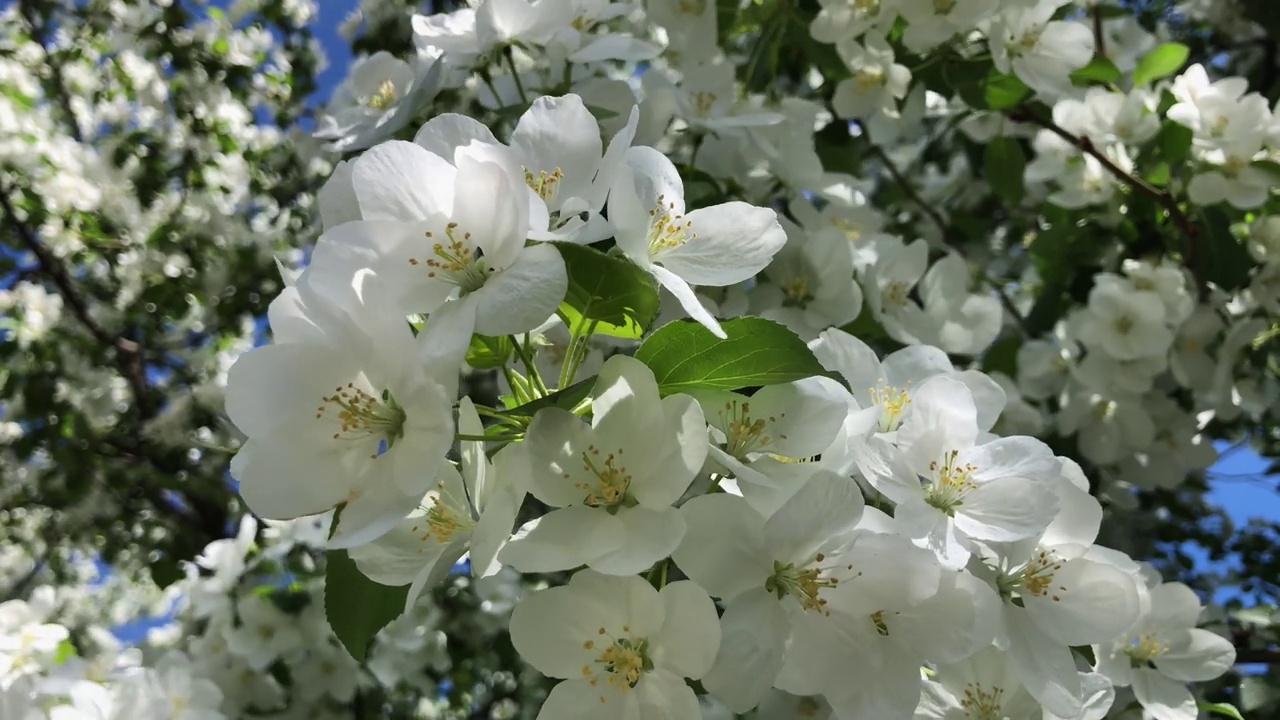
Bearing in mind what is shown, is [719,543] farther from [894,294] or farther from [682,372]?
[894,294]

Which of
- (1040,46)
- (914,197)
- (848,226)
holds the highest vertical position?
(1040,46)

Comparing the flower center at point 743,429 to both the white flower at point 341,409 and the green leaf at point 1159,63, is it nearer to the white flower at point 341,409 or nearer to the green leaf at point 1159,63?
the white flower at point 341,409

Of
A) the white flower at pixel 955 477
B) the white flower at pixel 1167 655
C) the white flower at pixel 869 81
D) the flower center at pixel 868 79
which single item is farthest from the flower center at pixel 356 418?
the flower center at pixel 868 79

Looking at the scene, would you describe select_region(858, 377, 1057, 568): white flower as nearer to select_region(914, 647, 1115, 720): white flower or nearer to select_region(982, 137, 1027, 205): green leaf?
select_region(914, 647, 1115, 720): white flower

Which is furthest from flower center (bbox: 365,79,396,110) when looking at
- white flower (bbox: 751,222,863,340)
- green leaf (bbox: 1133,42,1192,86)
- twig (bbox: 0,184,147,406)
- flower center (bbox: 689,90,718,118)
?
twig (bbox: 0,184,147,406)

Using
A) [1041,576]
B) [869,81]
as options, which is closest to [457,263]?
[1041,576]

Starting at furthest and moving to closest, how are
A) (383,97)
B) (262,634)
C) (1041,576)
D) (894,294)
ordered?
(262,634) → (894,294) → (383,97) → (1041,576)
